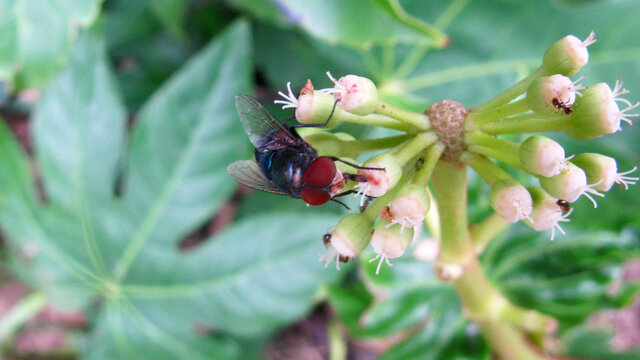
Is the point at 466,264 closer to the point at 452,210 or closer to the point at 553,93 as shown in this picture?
the point at 452,210

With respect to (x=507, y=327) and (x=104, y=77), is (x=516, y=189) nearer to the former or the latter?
(x=507, y=327)

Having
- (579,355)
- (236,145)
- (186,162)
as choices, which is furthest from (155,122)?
(579,355)

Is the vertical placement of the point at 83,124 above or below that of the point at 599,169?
above

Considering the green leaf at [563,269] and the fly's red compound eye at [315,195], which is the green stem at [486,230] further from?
the green leaf at [563,269]

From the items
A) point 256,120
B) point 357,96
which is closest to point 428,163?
point 357,96

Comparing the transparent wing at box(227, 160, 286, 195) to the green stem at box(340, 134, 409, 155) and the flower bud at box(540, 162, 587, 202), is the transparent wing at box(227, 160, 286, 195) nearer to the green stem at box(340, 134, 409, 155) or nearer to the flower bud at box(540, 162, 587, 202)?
the green stem at box(340, 134, 409, 155)

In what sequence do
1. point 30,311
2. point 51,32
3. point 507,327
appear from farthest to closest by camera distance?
1. point 30,311
2. point 51,32
3. point 507,327
